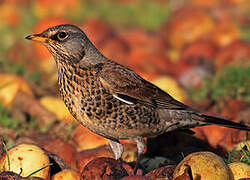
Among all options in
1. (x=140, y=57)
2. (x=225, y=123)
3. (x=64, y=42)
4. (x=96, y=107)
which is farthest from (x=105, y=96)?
(x=140, y=57)

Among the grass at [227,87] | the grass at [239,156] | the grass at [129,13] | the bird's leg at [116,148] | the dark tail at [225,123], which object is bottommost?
the grass at [239,156]

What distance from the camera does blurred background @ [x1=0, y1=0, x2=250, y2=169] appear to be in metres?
7.25

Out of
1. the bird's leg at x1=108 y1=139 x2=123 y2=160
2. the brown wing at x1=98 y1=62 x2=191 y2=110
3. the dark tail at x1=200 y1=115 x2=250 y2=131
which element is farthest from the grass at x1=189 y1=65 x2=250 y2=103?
the bird's leg at x1=108 y1=139 x2=123 y2=160

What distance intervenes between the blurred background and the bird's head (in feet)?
4.13

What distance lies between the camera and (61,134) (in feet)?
23.5

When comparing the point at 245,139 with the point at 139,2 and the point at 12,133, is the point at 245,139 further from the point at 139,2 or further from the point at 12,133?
the point at 139,2

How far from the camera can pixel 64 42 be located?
5.56 m

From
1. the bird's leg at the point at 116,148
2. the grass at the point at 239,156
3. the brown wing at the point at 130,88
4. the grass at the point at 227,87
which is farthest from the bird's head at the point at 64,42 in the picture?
the grass at the point at 227,87

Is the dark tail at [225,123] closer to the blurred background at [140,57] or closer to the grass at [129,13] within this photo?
the blurred background at [140,57]

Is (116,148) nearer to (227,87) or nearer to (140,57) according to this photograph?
(227,87)

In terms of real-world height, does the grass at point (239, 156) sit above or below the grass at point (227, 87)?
below

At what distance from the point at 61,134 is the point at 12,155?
7.10ft

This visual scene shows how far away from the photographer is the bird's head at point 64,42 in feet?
18.1

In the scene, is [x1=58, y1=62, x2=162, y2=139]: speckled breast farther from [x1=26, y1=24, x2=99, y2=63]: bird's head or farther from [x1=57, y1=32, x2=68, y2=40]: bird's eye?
[x1=57, y1=32, x2=68, y2=40]: bird's eye
